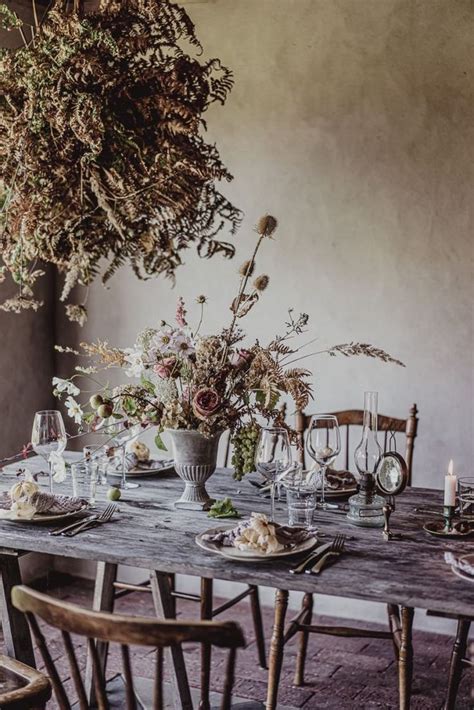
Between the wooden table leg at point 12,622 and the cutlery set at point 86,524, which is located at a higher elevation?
the cutlery set at point 86,524

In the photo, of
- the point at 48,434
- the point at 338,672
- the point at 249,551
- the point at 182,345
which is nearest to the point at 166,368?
the point at 182,345

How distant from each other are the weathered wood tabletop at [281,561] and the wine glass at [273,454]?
14 centimetres

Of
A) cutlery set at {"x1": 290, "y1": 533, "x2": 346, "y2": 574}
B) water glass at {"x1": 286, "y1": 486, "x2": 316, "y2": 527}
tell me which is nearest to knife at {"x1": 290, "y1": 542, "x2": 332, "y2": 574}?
cutlery set at {"x1": 290, "y1": 533, "x2": 346, "y2": 574}

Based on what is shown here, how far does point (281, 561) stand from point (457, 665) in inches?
40.0

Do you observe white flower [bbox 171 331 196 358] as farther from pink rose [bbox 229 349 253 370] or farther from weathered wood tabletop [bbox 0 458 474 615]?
weathered wood tabletop [bbox 0 458 474 615]

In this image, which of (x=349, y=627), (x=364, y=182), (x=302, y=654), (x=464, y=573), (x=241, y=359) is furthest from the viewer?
(x=364, y=182)

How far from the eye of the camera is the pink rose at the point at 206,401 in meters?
2.42

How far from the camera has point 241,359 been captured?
8.22ft

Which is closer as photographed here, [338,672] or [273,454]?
[273,454]

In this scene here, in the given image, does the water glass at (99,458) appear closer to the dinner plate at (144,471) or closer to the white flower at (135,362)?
the dinner plate at (144,471)

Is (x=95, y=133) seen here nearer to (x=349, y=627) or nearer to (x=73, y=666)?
(x=73, y=666)

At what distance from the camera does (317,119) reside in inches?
148

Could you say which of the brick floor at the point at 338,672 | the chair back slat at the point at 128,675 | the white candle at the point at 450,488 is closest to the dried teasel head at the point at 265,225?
the white candle at the point at 450,488

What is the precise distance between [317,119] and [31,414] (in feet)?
6.35
